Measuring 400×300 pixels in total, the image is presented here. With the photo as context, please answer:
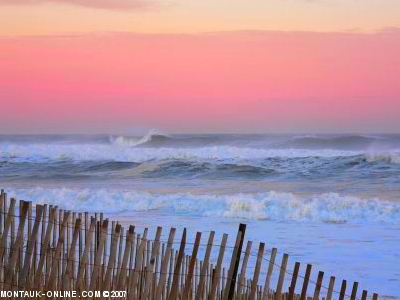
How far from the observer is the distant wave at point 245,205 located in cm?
1619

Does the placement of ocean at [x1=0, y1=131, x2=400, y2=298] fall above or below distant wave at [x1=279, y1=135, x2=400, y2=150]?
below

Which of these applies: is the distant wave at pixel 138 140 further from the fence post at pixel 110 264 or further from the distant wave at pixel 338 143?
the fence post at pixel 110 264

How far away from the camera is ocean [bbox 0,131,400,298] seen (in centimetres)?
1209

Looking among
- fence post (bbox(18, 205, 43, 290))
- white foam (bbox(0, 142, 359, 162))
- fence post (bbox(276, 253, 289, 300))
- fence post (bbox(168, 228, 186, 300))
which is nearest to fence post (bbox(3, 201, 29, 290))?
fence post (bbox(18, 205, 43, 290))

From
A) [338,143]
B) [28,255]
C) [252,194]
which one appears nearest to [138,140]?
[338,143]

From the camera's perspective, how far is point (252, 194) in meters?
19.9

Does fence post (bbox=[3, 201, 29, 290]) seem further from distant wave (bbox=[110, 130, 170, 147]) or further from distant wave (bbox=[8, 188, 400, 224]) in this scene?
distant wave (bbox=[110, 130, 170, 147])

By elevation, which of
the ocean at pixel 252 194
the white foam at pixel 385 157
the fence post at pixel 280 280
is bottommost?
the ocean at pixel 252 194

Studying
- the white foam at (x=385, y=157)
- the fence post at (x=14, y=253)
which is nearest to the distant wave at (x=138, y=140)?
the white foam at (x=385, y=157)

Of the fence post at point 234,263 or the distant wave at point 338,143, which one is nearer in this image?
the fence post at point 234,263

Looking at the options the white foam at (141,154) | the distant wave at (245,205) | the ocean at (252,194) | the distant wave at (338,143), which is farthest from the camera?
the distant wave at (338,143)

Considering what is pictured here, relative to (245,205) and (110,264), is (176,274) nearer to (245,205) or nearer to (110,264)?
(110,264)

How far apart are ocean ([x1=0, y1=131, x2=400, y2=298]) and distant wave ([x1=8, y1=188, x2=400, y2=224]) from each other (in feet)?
0.08

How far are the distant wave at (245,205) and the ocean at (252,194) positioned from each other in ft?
0.08
